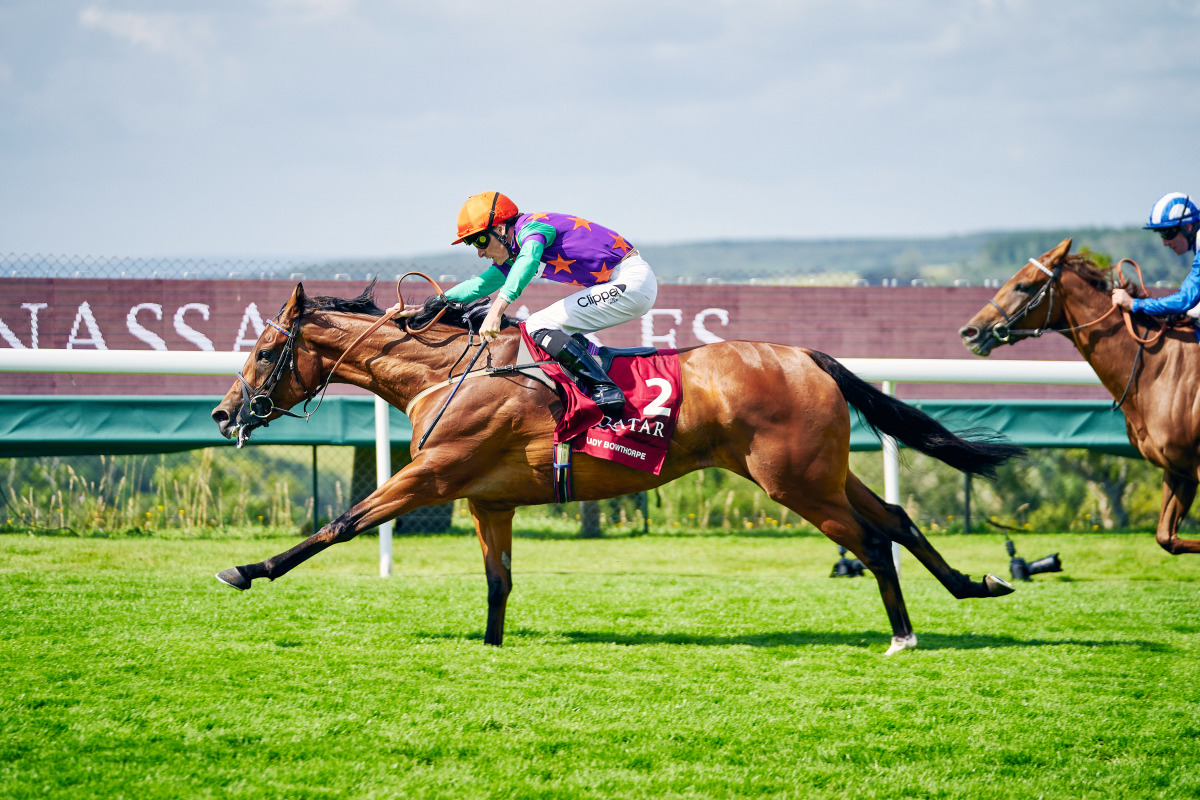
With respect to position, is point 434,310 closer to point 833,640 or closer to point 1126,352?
point 833,640

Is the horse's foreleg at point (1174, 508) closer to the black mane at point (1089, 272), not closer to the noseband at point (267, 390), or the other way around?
the black mane at point (1089, 272)

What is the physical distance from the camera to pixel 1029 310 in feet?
19.5

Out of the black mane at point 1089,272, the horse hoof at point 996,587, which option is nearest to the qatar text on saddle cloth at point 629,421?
the horse hoof at point 996,587

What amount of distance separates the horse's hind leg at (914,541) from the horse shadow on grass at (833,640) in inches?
9.4

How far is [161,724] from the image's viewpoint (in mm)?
3316

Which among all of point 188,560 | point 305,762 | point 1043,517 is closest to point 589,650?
point 305,762

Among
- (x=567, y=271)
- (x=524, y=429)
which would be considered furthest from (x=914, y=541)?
(x=567, y=271)

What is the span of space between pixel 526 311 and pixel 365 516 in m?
5.02

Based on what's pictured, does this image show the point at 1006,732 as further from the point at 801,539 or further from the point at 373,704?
the point at 801,539

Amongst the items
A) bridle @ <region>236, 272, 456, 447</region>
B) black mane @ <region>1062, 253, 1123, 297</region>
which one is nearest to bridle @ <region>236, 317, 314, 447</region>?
bridle @ <region>236, 272, 456, 447</region>

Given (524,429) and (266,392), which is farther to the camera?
(266,392)

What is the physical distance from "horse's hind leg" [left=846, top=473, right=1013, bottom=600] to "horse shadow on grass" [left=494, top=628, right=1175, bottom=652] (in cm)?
24

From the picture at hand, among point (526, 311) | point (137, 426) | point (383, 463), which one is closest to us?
point (383, 463)

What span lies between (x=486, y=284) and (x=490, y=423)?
816 millimetres
